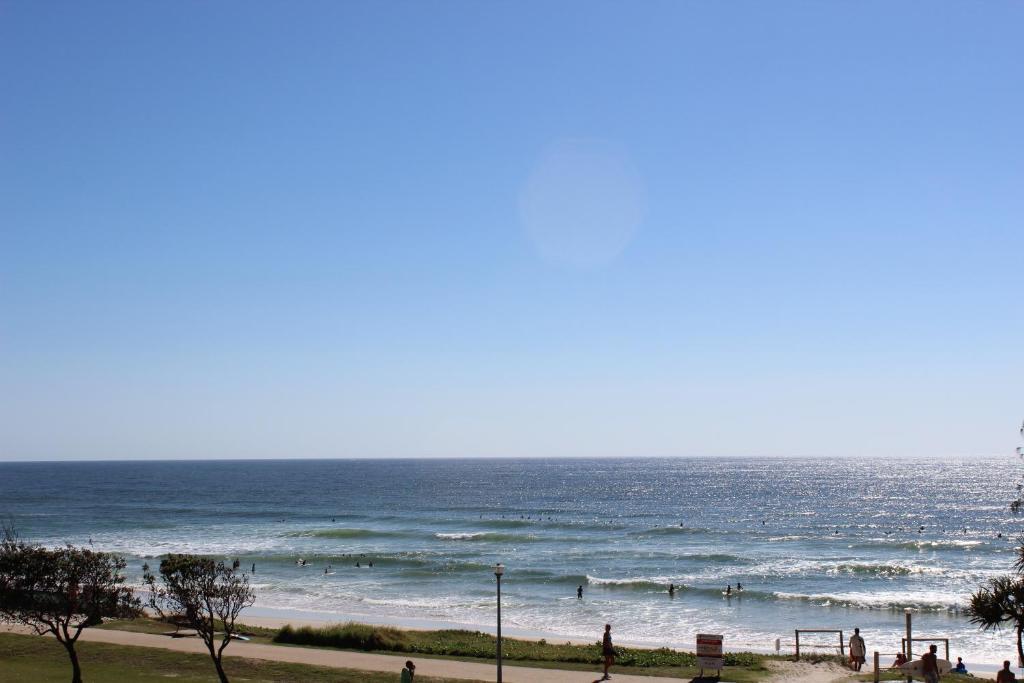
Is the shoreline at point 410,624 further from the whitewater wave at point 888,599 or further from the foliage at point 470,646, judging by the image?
the whitewater wave at point 888,599

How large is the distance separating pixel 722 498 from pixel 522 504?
33.2m

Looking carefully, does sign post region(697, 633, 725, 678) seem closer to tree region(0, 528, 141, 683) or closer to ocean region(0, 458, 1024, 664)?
ocean region(0, 458, 1024, 664)

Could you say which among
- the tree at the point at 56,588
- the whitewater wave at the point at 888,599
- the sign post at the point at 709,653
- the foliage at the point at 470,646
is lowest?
the whitewater wave at the point at 888,599

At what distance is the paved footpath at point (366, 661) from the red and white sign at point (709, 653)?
6.87ft

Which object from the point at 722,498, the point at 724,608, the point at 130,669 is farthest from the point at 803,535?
the point at 130,669

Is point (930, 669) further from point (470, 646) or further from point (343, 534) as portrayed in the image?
point (343, 534)

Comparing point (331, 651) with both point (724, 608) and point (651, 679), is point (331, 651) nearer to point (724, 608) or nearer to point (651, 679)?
point (651, 679)

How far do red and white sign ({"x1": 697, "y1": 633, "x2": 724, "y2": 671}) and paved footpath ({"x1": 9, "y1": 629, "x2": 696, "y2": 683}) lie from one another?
82.5 inches

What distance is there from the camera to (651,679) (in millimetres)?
23188

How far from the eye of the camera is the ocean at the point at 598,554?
3975 cm

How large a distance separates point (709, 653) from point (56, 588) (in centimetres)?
1666

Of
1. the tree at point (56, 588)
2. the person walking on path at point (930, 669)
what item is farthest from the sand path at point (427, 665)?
the tree at point (56, 588)

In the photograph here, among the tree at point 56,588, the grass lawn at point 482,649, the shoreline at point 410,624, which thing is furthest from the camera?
the shoreline at point 410,624

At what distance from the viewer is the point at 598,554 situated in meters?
62.6
